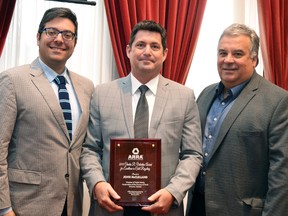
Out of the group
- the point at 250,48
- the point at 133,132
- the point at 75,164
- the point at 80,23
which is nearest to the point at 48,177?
the point at 75,164

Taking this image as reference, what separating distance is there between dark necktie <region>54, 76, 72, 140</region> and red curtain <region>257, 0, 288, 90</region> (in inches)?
86.2

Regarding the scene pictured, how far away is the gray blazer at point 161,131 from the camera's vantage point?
1.96 meters

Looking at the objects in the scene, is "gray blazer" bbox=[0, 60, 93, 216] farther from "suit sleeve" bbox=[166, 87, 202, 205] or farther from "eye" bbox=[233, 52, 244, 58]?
"eye" bbox=[233, 52, 244, 58]

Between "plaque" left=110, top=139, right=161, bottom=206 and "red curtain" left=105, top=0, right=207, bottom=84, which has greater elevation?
"red curtain" left=105, top=0, right=207, bottom=84

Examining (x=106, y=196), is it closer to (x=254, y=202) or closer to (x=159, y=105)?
(x=159, y=105)

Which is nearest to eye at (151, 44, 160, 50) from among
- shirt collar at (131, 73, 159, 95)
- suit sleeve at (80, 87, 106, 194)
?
shirt collar at (131, 73, 159, 95)

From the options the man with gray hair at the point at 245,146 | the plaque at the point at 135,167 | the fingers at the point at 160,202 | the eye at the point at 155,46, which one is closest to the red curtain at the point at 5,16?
the eye at the point at 155,46

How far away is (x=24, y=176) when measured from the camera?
1.95 metres

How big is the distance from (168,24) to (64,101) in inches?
62.3

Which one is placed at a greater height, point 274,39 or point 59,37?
point 274,39

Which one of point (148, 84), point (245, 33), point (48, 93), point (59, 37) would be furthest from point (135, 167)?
point (245, 33)

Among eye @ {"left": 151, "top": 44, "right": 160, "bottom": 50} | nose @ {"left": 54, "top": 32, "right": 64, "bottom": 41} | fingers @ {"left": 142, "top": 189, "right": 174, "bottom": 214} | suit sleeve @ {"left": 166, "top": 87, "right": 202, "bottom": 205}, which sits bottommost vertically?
fingers @ {"left": 142, "top": 189, "right": 174, "bottom": 214}

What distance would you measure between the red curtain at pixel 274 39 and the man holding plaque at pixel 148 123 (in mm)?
1693

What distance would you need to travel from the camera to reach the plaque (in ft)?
5.98
